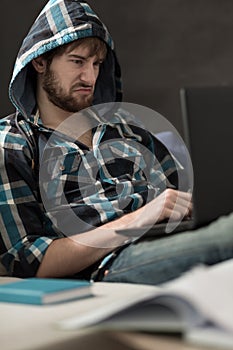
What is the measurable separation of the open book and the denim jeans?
0.11m

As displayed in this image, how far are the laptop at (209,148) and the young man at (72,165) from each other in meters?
0.22

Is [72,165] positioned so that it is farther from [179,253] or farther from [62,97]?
[179,253]

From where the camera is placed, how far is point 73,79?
1.89m

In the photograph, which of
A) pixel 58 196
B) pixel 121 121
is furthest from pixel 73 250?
pixel 121 121

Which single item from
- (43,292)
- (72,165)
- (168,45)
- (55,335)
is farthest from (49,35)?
(55,335)

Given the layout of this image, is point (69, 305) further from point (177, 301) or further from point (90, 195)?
point (90, 195)

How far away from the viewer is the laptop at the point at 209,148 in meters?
1.02

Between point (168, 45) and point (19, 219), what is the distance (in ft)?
4.26

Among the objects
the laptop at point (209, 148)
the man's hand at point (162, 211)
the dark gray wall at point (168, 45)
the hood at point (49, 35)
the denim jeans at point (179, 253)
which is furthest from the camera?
the dark gray wall at point (168, 45)

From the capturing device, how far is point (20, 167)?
161cm

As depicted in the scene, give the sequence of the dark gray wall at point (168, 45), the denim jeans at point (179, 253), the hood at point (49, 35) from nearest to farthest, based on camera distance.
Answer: the denim jeans at point (179, 253), the hood at point (49, 35), the dark gray wall at point (168, 45)

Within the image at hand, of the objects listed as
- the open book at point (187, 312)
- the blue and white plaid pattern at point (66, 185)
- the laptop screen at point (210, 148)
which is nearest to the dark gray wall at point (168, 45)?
the blue and white plaid pattern at point (66, 185)

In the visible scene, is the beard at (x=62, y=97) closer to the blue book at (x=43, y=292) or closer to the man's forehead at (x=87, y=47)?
the man's forehead at (x=87, y=47)

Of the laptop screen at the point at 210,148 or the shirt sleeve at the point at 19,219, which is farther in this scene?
the shirt sleeve at the point at 19,219
